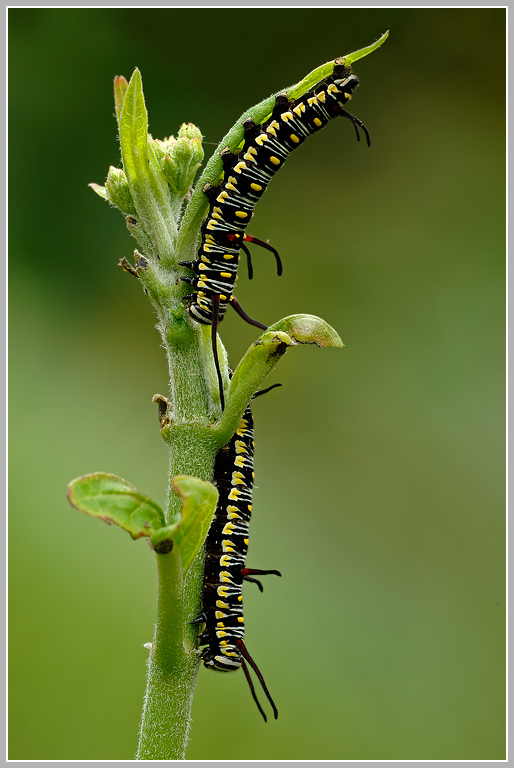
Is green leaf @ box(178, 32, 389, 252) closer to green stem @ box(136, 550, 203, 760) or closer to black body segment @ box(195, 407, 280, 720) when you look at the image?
black body segment @ box(195, 407, 280, 720)

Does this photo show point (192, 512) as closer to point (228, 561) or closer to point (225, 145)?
point (228, 561)

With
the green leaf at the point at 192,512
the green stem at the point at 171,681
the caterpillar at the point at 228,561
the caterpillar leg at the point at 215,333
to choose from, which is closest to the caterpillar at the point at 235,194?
the caterpillar leg at the point at 215,333

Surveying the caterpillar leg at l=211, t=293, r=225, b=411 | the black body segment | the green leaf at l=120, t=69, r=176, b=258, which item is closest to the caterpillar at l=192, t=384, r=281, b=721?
the black body segment

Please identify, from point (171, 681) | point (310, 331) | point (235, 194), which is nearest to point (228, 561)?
point (171, 681)

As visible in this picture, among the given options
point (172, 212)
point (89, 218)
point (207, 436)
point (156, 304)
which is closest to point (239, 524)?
point (207, 436)

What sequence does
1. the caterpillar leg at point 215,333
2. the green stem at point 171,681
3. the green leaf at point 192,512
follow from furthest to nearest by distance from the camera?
the caterpillar leg at point 215,333 → the green stem at point 171,681 → the green leaf at point 192,512

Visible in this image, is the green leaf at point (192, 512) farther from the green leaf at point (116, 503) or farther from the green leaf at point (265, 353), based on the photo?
the green leaf at point (265, 353)
